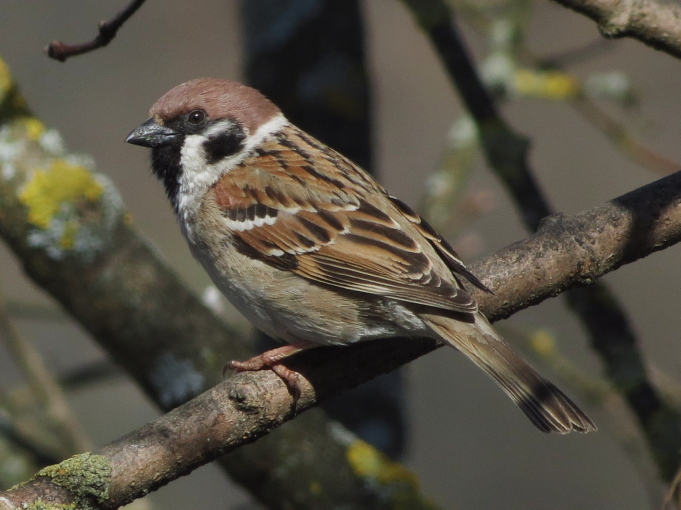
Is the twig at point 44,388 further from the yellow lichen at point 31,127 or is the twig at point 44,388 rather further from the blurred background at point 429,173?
the yellow lichen at point 31,127

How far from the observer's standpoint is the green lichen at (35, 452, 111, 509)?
2164 mm

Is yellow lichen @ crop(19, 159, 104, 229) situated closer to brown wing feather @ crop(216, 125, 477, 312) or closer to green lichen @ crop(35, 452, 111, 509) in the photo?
brown wing feather @ crop(216, 125, 477, 312)

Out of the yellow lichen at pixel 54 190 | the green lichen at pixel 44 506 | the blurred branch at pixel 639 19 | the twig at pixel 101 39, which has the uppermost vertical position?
the twig at pixel 101 39

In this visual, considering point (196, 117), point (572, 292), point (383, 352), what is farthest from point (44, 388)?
point (572, 292)

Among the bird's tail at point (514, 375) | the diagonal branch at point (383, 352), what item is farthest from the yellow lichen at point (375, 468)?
the bird's tail at point (514, 375)

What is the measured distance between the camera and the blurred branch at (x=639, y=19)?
2.83m

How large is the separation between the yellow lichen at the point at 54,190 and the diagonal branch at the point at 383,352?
1106 mm

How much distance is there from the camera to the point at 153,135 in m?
3.46

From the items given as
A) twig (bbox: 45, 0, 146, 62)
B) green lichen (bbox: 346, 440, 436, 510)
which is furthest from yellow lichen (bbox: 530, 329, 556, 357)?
twig (bbox: 45, 0, 146, 62)

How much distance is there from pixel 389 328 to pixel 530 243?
541 millimetres

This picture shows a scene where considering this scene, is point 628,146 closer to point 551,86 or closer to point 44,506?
point 551,86

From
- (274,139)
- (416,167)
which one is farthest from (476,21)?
(416,167)

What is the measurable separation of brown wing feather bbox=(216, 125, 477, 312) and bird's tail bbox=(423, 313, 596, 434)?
15 centimetres

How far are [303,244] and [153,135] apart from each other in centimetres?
75
